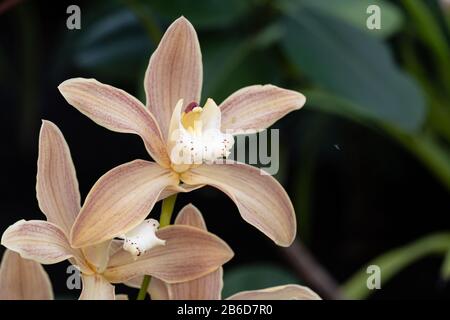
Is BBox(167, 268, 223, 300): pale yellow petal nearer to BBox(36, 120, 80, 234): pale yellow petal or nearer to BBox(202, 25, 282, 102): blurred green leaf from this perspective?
BBox(36, 120, 80, 234): pale yellow petal

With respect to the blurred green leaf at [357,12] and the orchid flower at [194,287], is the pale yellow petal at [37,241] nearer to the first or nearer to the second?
the orchid flower at [194,287]

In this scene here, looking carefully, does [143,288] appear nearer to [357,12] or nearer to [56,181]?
[56,181]

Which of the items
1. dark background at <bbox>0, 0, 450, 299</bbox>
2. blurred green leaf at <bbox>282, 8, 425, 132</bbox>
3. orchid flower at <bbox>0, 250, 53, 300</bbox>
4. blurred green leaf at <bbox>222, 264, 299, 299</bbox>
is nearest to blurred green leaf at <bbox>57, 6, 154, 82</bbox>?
dark background at <bbox>0, 0, 450, 299</bbox>

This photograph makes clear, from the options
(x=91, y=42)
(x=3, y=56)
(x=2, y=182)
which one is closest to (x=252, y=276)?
(x=91, y=42)

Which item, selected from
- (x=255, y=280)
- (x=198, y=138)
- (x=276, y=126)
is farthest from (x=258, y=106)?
(x=276, y=126)

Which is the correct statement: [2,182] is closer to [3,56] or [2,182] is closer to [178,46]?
[3,56]
